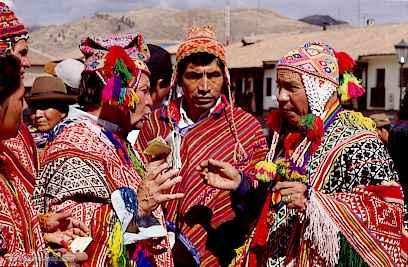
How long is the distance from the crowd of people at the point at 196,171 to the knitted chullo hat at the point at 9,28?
0.03ft

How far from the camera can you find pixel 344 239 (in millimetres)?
3955

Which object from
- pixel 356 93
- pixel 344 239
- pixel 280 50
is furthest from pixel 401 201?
pixel 280 50

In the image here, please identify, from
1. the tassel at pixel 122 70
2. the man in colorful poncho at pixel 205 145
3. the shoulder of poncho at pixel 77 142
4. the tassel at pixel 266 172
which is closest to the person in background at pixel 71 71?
the man in colorful poncho at pixel 205 145

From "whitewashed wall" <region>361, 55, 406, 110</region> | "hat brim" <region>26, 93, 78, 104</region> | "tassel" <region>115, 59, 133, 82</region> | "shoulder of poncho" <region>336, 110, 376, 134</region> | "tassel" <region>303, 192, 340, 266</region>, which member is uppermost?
"tassel" <region>115, 59, 133, 82</region>

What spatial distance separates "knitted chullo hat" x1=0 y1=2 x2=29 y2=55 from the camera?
3700mm

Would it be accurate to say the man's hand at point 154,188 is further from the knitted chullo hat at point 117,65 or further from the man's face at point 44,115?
the man's face at point 44,115

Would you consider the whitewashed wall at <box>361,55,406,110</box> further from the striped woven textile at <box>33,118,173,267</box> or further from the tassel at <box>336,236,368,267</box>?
the striped woven textile at <box>33,118,173,267</box>

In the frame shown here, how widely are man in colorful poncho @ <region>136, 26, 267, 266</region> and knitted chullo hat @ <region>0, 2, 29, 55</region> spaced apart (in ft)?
3.34

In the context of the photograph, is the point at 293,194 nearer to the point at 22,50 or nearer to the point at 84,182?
the point at 84,182

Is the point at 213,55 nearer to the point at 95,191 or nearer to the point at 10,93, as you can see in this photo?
the point at 95,191

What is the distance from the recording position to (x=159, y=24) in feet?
409

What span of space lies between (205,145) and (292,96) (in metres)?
0.71

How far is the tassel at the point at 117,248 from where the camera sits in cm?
350

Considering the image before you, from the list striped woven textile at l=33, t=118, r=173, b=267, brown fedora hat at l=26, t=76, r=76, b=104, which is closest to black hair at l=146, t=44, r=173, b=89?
brown fedora hat at l=26, t=76, r=76, b=104
